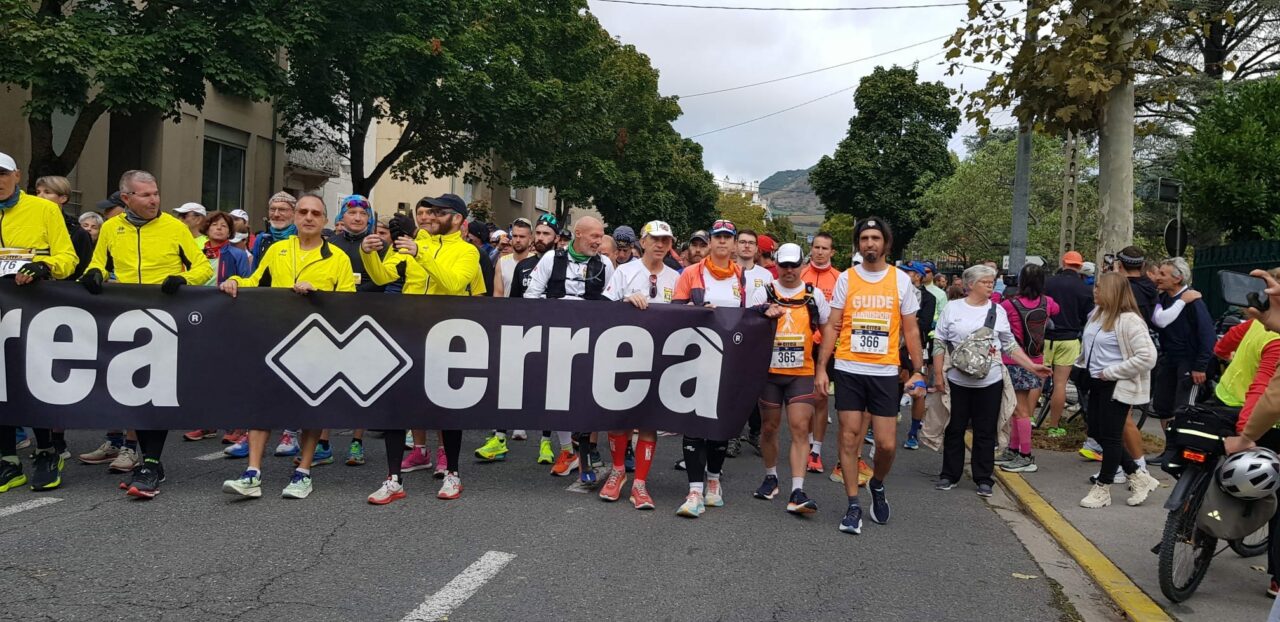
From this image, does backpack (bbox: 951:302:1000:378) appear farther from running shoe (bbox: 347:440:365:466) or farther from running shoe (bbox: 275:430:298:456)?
running shoe (bbox: 275:430:298:456)

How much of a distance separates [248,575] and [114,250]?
2872mm

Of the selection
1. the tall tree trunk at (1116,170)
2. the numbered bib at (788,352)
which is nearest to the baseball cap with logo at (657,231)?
the numbered bib at (788,352)

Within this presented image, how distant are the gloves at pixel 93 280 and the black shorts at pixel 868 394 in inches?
186

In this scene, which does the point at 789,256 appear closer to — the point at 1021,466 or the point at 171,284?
the point at 1021,466

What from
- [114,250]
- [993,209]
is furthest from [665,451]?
[993,209]

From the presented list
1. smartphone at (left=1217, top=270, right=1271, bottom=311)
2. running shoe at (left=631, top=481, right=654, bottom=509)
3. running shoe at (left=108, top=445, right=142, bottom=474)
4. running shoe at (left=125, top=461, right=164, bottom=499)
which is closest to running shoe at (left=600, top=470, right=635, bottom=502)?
running shoe at (left=631, top=481, right=654, bottom=509)

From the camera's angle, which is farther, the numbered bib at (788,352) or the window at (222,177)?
the window at (222,177)

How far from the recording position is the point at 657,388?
7.03m

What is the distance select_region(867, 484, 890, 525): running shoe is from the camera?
6703 mm

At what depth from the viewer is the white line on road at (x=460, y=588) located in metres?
4.45

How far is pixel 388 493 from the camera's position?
21.4ft

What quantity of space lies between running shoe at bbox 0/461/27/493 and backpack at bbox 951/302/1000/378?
659 centimetres

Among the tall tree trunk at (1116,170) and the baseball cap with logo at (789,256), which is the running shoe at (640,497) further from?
the tall tree trunk at (1116,170)

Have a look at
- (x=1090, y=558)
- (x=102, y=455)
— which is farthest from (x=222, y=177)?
(x=1090, y=558)
